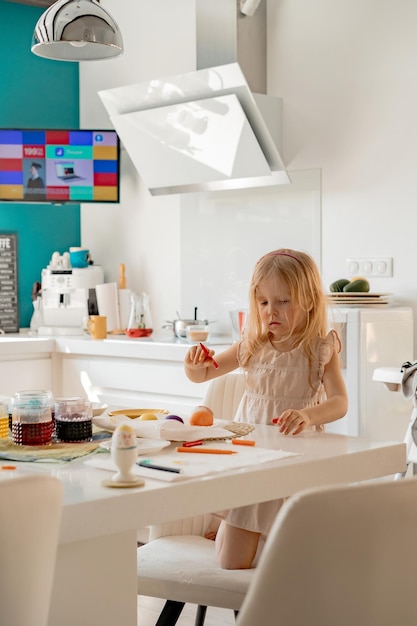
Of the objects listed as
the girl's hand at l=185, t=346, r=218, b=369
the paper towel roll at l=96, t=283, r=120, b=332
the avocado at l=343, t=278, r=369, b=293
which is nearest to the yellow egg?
the girl's hand at l=185, t=346, r=218, b=369

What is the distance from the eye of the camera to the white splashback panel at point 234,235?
3922 millimetres

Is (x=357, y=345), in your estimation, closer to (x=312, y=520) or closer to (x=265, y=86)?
(x=265, y=86)

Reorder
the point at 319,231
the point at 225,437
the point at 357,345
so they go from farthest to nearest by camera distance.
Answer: the point at 319,231
the point at 357,345
the point at 225,437

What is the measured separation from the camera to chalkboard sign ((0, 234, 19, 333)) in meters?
4.68

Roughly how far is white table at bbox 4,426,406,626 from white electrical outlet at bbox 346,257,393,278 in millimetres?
2082

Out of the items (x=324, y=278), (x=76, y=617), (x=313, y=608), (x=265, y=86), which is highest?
(x=265, y=86)

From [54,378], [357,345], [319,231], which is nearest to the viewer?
[357,345]

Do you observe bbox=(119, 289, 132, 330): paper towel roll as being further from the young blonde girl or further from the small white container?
the young blonde girl

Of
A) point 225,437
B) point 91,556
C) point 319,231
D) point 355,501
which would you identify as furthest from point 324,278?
point 355,501

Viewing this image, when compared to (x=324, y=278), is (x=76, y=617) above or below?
below

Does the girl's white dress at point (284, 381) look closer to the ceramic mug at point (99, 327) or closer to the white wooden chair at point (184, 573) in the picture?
the white wooden chair at point (184, 573)

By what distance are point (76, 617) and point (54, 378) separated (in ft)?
9.36

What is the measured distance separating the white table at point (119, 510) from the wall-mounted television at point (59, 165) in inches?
122

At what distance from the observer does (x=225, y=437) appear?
1801 mm
